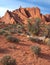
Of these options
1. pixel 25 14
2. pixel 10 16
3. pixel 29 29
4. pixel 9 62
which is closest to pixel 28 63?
pixel 9 62

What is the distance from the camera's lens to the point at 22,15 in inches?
3984

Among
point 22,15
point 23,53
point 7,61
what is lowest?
point 22,15

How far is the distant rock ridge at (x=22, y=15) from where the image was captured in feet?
308

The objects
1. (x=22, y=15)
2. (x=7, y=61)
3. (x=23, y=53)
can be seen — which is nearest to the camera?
(x=7, y=61)

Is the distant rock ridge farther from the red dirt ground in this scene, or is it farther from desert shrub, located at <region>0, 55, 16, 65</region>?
desert shrub, located at <region>0, 55, 16, 65</region>

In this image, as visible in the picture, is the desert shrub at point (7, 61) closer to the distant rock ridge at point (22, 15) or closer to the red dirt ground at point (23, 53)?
the red dirt ground at point (23, 53)

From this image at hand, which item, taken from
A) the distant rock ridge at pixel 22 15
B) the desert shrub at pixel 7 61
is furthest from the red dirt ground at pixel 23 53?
the distant rock ridge at pixel 22 15

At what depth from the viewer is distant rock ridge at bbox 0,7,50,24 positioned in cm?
9400

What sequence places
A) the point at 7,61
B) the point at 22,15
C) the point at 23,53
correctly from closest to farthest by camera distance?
the point at 7,61, the point at 23,53, the point at 22,15

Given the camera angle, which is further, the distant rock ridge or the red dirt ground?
the distant rock ridge

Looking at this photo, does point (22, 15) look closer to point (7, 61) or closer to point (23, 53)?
point (23, 53)

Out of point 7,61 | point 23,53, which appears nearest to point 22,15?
point 23,53

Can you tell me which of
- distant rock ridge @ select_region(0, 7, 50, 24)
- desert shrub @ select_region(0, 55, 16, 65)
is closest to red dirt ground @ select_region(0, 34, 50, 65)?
desert shrub @ select_region(0, 55, 16, 65)

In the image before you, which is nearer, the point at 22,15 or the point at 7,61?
the point at 7,61
